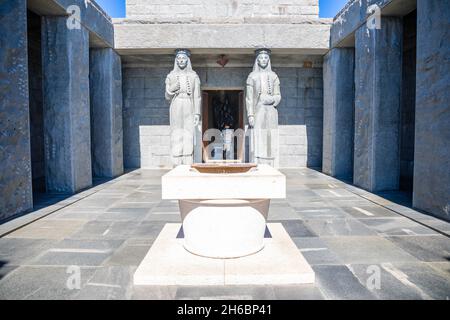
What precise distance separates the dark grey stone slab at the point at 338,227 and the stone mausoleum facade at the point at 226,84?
1031 mm

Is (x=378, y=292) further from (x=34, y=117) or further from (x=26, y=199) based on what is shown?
(x=34, y=117)

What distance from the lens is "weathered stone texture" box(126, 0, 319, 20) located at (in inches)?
312

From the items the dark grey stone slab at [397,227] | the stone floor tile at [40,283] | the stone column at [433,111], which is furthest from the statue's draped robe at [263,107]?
the stone floor tile at [40,283]

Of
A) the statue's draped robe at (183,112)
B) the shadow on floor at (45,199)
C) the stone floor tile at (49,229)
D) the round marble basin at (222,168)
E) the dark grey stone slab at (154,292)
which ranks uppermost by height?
the statue's draped robe at (183,112)

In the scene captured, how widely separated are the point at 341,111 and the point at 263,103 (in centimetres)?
166

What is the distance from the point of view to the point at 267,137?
22.3ft

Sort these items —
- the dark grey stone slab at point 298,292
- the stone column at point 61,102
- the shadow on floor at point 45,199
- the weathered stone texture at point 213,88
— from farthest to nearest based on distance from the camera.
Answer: the weathered stone texture at point 213,88 < the stone column at point 61,102 < the shadow on floor at point 45,199 < the dark grey stone slab at point 298,292

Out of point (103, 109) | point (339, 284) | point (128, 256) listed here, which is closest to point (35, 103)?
point (103, 109)

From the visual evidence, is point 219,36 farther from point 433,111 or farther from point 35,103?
point 433,111

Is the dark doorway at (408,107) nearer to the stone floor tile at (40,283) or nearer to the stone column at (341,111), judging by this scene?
the stone column at (341,111)

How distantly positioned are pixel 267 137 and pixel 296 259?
4.67 m

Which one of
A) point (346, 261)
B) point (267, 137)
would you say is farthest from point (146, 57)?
point (346, 261)

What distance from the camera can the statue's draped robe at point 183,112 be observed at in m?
6.61

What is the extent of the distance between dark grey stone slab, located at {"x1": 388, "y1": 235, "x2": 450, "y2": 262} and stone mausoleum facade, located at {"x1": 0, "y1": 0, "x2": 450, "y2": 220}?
814 millimetres
